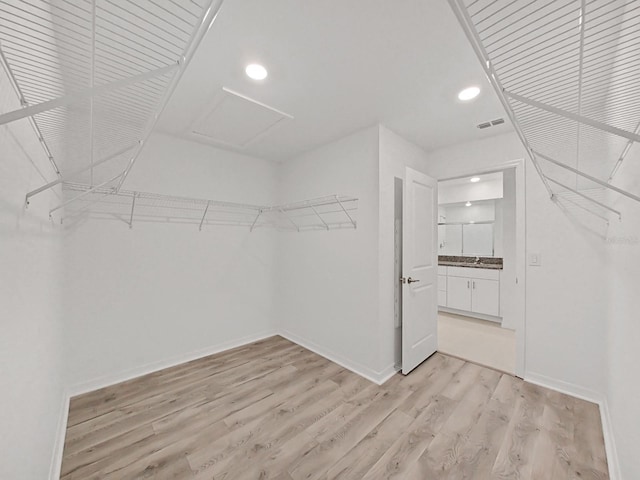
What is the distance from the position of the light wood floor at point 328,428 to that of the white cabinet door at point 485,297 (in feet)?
5.84

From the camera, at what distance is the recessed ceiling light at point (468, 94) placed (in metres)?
1.90

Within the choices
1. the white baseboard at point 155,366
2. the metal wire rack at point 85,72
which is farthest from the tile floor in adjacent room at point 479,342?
the metal wire rack at point 85,72

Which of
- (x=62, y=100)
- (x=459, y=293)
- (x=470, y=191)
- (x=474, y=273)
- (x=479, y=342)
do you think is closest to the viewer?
(x=62, y=100)

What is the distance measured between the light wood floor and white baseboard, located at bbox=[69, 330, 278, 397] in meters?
0.09

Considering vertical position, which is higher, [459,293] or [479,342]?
[459,293]

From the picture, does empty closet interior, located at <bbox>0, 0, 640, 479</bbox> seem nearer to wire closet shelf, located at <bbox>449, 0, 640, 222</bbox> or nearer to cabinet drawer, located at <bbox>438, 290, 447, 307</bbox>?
wire closet shelf, located at <bbox>449, 0, 640, 222</bbox>

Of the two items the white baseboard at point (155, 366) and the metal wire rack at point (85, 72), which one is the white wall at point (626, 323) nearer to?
the metal wire rack at point (85, 72)

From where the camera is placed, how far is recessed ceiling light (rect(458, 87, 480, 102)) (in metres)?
1.90

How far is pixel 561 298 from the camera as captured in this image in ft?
7.36

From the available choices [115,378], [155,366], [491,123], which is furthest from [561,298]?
[115,378]

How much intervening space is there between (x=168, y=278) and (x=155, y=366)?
829mm

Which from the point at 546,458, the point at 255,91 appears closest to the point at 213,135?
the point at 255,91

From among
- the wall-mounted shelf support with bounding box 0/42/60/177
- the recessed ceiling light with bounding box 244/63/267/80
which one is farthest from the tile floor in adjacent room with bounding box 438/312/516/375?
the wall-mounted shelf support with bounding box 0/42/60/177

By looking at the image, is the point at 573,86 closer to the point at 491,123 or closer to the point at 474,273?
the point at 491,123
